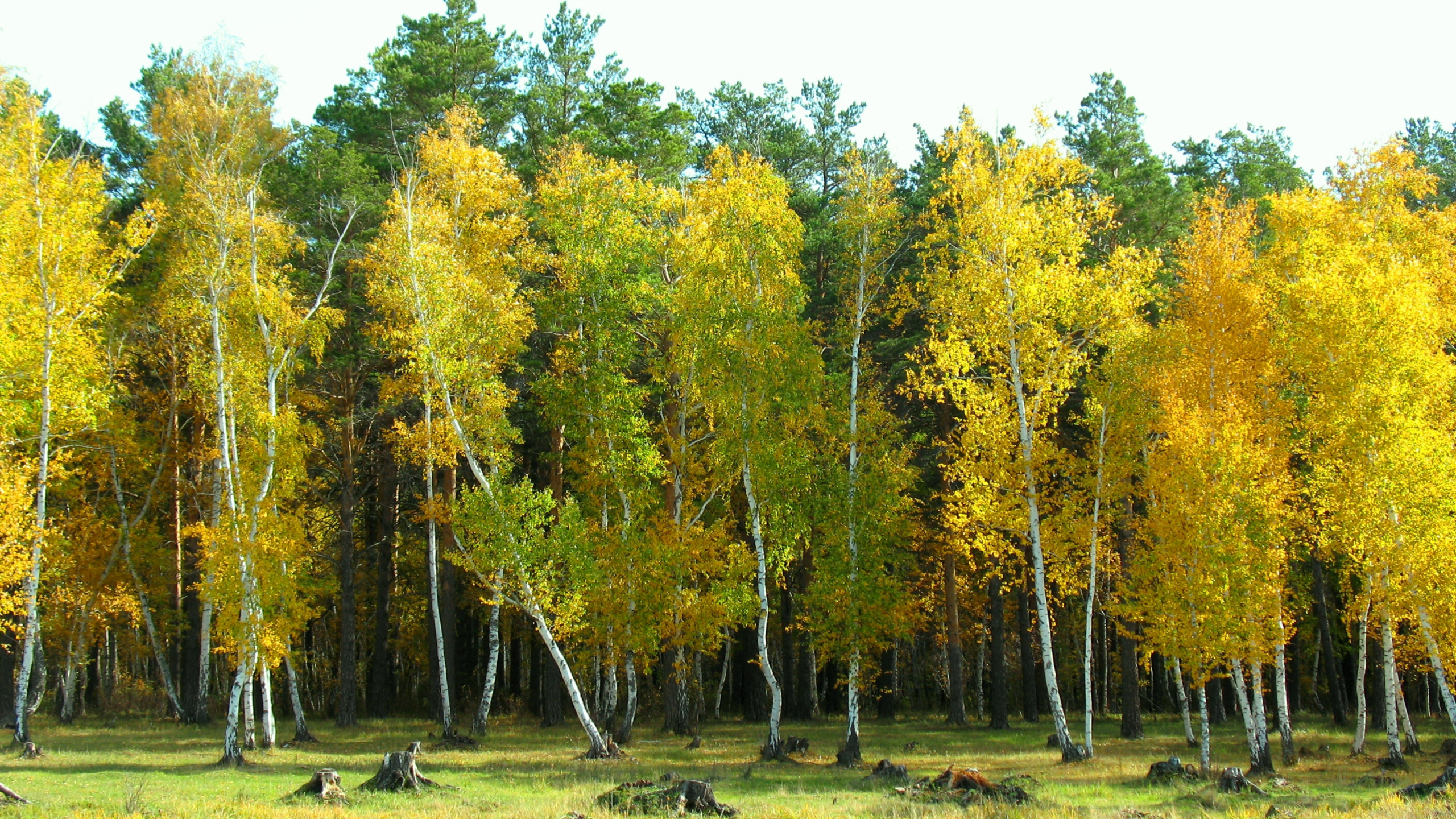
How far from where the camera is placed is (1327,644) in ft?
83.8

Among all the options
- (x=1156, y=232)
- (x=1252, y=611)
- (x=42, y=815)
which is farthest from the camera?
(x=1156, y=232)

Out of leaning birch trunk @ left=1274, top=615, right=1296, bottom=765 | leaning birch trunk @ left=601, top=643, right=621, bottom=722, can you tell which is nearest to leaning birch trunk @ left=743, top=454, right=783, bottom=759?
leaning birch trunk @ left=601, top=643, right=621, bottom=722

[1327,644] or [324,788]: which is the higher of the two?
[1327,644]

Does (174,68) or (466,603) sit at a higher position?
(174,68)

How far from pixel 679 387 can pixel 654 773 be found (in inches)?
387

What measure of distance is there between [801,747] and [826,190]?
22.2 m

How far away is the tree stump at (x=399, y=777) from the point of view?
16.0 metres

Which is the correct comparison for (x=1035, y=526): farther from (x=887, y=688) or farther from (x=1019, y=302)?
(x=887, y=688)

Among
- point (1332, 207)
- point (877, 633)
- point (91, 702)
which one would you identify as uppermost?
point (1332, 207)

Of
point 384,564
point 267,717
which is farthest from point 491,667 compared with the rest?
point 384,564

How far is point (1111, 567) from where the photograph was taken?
88.2 feet

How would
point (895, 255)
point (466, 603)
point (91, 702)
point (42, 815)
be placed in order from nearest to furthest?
point (42, 815) → point (895, 255) → point (466, 603) → point (91, 702)

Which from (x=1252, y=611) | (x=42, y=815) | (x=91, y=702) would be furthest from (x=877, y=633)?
(x=91, y=702)

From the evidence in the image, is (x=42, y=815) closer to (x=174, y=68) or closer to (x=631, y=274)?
(x=631, y=274)
